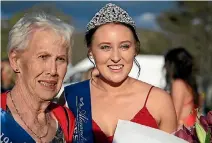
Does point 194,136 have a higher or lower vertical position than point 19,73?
lower

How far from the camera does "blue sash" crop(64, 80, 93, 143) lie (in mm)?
2108

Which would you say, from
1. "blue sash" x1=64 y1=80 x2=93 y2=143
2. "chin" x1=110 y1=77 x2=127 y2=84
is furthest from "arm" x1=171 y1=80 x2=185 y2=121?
"chin" x1=110 y1=77 x2=127 y2=84

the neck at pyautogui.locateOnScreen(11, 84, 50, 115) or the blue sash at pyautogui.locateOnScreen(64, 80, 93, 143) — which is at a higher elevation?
the neck at pyautogui.locateOnScreen(11, 84, 50, 115)

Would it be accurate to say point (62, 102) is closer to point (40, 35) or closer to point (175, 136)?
point (40, 35)

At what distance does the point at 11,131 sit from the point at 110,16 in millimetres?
969

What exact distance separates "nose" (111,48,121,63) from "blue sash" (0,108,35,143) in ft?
2.28

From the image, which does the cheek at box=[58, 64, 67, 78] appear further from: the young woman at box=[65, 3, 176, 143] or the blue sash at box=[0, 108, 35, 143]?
the young woman at box=[65, 3, 176, 143]

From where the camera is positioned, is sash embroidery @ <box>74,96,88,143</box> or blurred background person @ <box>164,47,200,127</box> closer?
sash embroidery @ <box>74,96,88,143</box>

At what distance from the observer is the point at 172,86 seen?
4.79m

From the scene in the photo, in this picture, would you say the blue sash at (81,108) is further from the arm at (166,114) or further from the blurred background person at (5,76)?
the blurred background person at (5,76)

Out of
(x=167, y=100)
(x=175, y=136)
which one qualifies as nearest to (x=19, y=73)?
(x=175, y=136)

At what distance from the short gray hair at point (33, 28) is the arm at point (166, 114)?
0.78 metres

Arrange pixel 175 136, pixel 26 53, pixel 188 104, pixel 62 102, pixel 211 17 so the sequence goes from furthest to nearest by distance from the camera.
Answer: pixel 211 17 < pixel 188 104 < pixel 62 102 < pixel 26 53 < pixel 175 136

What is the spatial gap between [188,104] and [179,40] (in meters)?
22.6
